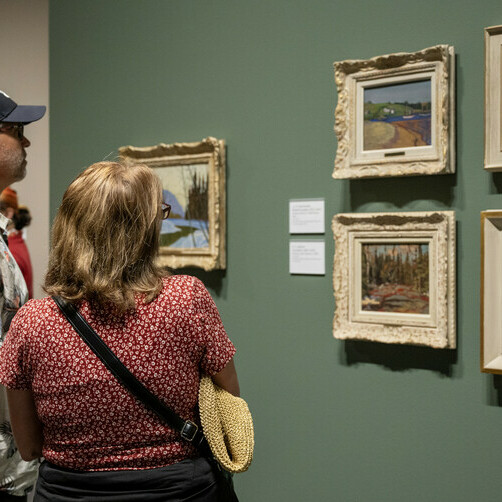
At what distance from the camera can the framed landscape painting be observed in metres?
2.87

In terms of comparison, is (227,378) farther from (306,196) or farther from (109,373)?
(306,196)

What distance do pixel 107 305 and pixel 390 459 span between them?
4.74 feet

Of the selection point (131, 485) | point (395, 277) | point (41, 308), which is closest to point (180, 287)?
point (41, 308)

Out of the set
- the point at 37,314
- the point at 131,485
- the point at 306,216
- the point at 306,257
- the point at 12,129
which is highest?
the point at 12,129

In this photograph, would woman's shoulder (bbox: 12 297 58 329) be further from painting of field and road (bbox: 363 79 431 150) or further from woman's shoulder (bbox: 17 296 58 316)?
painting of field and road (bbox: 363 79 431 150)

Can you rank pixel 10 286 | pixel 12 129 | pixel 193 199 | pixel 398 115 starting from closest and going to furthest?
pixel 10 286 < pixel 12 129 < pixel 398 115 < pixel 193 199

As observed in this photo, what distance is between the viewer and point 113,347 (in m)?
1.49

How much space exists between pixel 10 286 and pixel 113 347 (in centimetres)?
67

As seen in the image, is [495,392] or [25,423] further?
[495,392]

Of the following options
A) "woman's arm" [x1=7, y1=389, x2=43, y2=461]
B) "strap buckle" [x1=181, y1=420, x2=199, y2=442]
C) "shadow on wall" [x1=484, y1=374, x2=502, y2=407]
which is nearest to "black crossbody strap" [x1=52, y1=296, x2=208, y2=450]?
"strap buckle" [x1=181, y1=420, x2=199, y2=442]

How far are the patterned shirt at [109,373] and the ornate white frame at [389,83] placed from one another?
1091 millimetres

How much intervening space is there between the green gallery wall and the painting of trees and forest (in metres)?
0.13

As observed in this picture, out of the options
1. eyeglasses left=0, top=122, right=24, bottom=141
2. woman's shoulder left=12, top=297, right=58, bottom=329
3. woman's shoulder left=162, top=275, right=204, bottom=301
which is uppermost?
eyeglasses left=0, top=122, right=24, bottom=141

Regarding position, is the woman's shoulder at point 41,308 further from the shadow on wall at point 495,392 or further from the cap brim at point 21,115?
the shadow on wall at point 495,392
